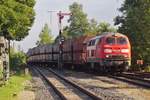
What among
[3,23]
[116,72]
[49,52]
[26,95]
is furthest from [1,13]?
[49,52]

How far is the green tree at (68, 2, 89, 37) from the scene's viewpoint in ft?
457

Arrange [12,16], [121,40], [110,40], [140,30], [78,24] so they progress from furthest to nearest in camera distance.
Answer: [78,24] → [140,30] → [121,40] → [110,40] → [12,16]

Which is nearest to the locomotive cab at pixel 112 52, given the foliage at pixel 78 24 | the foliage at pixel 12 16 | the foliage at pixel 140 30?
the foliage at pixel 12 16

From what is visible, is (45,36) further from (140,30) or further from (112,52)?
(112,52)

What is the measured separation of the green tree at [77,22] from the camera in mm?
139250

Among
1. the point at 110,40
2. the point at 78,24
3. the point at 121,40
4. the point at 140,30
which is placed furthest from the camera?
the point at 78,24

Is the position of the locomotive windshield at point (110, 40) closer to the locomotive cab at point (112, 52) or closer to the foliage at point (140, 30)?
the locomotive cab at point (112, 52)

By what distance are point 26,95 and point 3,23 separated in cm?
1452

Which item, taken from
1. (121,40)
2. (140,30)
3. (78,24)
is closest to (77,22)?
(78,24)

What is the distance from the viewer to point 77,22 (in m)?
140

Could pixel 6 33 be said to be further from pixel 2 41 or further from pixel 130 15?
pixel 2 41

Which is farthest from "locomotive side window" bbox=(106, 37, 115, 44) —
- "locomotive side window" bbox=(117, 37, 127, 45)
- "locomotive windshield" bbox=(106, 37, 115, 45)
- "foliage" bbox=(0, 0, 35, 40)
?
"foliage" bbox=(0, 0, 35, 40)

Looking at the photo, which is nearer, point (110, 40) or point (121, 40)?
point (110, 40)

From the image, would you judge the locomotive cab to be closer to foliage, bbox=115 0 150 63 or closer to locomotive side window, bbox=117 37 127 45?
locomotive side window, bbox=117 37 127 45
